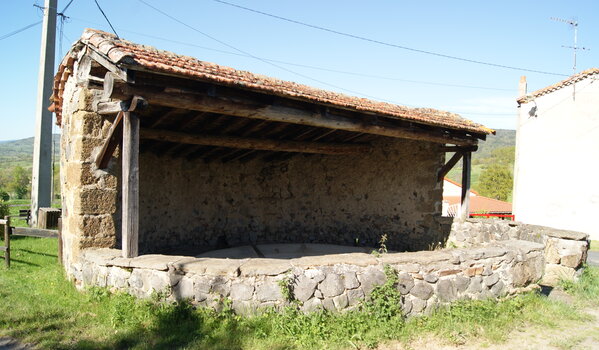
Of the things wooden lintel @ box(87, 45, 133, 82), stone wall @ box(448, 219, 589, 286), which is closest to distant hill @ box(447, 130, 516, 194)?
stone wall @ box(448, 219, 589, 286)

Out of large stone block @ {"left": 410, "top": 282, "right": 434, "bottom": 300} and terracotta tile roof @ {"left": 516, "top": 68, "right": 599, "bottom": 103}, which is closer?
large stone block @ {"left": 410, "top": 282, "right": 434, "bottom": 300}

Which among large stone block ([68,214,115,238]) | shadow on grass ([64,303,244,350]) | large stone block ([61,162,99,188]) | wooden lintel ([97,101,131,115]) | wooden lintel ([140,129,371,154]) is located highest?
wooden lintel ([97,101,131,115])

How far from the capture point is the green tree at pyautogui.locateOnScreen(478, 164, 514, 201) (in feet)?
102

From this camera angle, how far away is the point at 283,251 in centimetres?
905

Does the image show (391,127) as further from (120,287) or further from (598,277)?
(120,287)

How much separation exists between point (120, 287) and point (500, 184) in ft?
105

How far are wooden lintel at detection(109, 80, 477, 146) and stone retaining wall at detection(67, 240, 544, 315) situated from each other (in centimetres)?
179

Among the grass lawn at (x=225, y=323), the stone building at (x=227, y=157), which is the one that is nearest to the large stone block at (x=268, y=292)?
the grass lawn at (x=225, y=323)

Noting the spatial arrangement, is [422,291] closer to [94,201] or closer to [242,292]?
[242,292]

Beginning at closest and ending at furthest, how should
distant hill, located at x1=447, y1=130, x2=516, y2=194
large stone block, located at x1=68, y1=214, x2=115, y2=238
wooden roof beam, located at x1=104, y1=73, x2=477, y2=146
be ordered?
wooden roof beam, located at x1=104, y1=73, x2=477, y2=146, large stone block, located at x1=68, y1=214, x2=115, y2=238, distant hill, located at x1=447, y1=130, x2=516, y2=194

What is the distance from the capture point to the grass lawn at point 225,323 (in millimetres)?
3799

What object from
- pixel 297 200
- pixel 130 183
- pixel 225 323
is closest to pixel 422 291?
pixel 225 323

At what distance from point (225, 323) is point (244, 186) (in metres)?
5.82

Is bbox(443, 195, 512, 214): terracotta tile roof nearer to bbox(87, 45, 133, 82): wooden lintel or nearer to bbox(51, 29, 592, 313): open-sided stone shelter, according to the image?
bbox(51, 29, 592, 313): open-sided stone shelter
